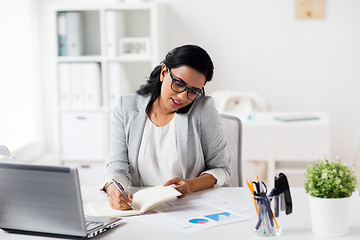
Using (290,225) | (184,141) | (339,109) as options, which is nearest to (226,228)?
(290,225)

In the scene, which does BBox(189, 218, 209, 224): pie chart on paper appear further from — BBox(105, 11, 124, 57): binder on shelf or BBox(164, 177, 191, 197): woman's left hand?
BBox(105, 11, 124, 57): binder on shelf

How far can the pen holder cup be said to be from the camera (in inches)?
52.7

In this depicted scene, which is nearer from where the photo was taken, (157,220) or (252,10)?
(157,220)

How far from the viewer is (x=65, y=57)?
3.85 meters

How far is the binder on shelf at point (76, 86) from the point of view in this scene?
3.82 m

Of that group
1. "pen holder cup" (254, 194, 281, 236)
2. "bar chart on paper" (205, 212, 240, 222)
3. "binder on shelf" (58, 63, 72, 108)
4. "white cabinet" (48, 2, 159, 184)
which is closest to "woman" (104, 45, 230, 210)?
"bar chart on paper" (205, 212, 240, 222)

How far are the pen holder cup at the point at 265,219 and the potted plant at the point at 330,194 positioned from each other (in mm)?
108

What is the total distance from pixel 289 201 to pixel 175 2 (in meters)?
2.91

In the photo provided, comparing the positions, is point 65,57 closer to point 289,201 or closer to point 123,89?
point 123,89

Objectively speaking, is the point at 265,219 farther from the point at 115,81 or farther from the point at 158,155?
the point at 115,81

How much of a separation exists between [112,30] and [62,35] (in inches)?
15.5

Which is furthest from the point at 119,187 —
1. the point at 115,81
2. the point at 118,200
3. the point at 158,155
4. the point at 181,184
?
the point at 115,81

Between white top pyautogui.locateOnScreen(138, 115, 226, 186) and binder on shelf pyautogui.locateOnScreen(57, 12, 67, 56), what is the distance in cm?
214

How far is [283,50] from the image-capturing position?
3.98m
